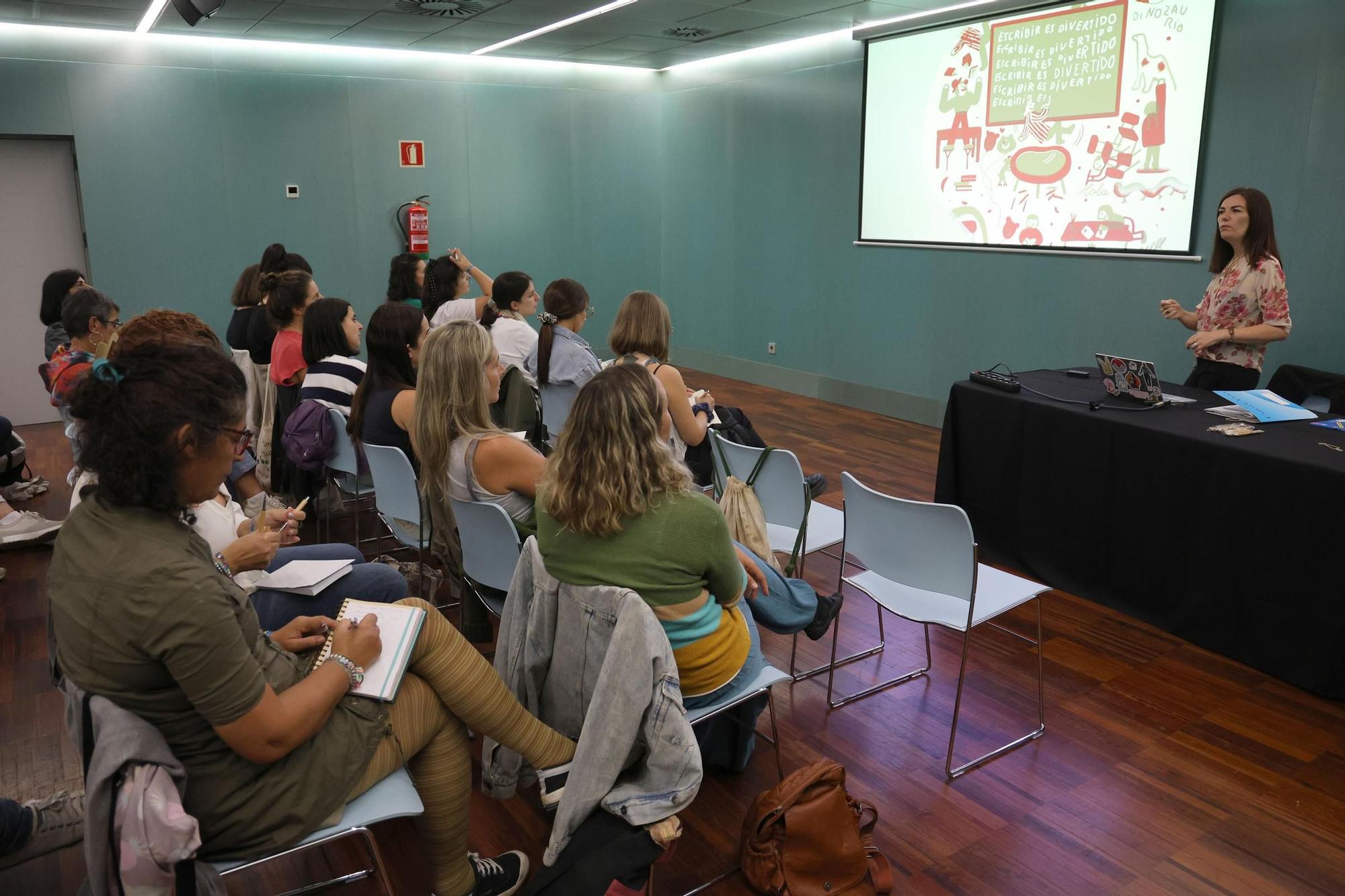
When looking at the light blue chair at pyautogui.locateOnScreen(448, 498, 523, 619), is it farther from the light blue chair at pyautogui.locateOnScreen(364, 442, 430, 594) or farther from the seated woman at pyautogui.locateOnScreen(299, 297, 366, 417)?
the seated woman at pyautogui.locateOnScreen(299, 297, 366, 417)

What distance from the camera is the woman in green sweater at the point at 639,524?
1.93 meters

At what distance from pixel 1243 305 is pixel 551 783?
362 cm

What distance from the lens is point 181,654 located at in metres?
1.40

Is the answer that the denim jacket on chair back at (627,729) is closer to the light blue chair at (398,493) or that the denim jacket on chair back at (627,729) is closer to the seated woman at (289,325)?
the light blue chair at (398,493)

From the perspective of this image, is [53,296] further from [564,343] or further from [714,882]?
[714,882]

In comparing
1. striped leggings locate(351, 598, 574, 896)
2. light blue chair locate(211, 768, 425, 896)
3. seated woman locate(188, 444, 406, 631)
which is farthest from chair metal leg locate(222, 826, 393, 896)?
seated woman locate(188, 444, 406, 631)

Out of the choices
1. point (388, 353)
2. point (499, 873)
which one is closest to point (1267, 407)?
point (499, 873)

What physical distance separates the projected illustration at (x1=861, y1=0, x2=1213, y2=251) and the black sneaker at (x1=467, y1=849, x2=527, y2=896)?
4990mm

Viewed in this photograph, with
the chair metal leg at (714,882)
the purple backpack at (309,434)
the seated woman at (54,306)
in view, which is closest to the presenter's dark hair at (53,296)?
the seated woman at (54,306)

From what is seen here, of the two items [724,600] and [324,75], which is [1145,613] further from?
[324,75]

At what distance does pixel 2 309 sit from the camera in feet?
23.0

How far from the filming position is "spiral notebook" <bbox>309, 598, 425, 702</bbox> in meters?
1.76

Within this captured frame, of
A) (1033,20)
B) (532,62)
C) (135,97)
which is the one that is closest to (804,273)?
(1033,20)

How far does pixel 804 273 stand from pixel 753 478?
17.0 feet
